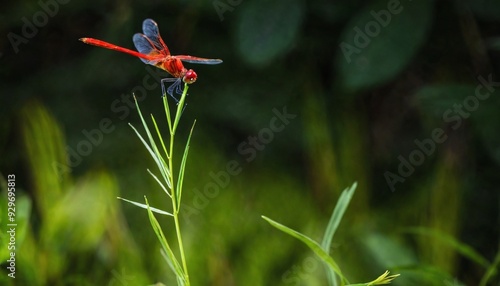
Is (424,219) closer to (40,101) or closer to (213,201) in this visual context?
(213,201)

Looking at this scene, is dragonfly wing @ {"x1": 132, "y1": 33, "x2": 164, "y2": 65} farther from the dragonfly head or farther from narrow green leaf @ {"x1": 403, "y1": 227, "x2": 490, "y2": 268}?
narrow green leaf @ {"x1": 403, "y1": 227, "x2": 490, "y2": 268}

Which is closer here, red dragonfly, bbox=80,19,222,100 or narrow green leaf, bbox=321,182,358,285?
red dragonfly, bbox=80,19,222,100

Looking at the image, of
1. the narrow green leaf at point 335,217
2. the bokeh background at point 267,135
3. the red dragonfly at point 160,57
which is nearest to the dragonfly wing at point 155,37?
the red dragonfly at point 160,57

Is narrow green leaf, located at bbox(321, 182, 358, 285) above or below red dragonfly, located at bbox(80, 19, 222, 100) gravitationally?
below

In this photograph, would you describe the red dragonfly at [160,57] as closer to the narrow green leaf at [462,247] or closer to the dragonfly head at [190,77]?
the dragonfly head at [190,77]

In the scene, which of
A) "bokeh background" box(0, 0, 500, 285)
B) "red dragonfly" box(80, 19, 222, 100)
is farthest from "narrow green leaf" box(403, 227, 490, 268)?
"red dragonfly" box(80, 19, 222, 100)

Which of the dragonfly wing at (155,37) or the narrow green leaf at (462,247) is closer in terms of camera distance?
the dragonfly wing at (155,37)

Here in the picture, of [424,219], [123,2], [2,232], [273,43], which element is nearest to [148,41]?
[2,232]
